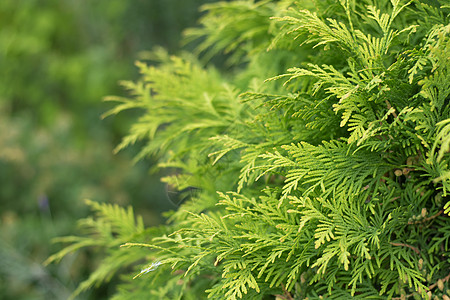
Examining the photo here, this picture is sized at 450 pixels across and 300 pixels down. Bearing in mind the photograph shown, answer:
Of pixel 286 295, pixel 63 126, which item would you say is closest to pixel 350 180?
pixel 286 295

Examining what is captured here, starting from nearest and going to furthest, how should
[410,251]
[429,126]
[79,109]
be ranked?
1. [429,126]
2. [410,251]
3. [79,109]

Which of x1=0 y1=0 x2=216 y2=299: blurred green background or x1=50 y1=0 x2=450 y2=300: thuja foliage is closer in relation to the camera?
x1=50 y1=0 x2=450 y2=300: thuja foliage

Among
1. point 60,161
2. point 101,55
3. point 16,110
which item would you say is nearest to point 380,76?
point 60,161

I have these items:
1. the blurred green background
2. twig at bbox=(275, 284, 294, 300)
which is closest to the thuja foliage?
twig at bbox=(275, 284, 294, 300)

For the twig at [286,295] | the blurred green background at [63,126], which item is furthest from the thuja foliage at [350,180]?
the blurred green background at [63,126]

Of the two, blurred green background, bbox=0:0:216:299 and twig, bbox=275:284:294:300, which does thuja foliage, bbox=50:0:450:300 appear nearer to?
twig, bbox=275:284:294:300

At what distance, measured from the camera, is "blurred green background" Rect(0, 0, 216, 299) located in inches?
135

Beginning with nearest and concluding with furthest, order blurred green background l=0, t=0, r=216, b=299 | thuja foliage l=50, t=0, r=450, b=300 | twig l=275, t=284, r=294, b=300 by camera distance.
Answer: thuja foliage l=50, t=0, r=450, b=300 → twig l=275, t=284, r=294, b=300 → blurred green background l=0, t=0, r=216, b=299

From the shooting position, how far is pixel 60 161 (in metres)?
4.29

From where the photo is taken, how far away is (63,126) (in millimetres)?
4605

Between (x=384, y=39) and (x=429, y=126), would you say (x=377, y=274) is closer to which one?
(x=429, y=126)

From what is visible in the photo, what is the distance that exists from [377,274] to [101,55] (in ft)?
17.4

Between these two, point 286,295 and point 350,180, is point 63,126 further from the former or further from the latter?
point 350,180

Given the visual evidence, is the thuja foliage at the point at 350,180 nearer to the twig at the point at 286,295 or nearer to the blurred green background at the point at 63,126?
the twig at the point at 286,295
